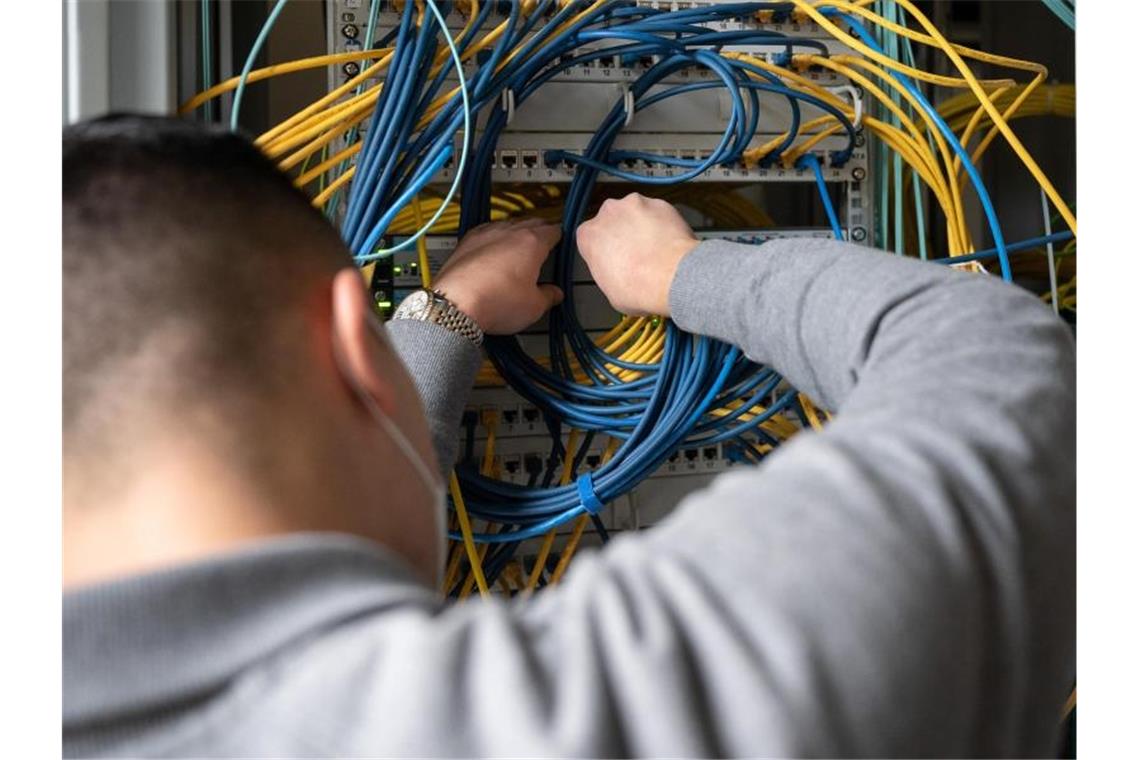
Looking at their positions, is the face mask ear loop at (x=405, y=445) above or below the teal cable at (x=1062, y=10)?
below

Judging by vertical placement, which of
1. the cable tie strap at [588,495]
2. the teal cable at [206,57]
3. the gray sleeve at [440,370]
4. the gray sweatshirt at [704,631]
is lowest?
the cable tie strap at [588,495]

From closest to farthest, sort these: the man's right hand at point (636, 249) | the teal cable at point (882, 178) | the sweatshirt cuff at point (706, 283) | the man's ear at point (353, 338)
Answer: the man's ear at point (353, 338) → the sweatshirt cuff at point (706, 283) → the man's right hand at point (636, 249) → the teal cable at point (882, 178)

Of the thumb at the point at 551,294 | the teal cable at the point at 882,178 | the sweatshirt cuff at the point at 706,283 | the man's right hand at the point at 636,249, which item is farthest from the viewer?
the teal cable at the point at 882,178

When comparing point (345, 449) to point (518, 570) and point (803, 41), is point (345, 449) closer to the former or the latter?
point (518, 570)

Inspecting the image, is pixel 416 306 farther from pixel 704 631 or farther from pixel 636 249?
pixel 704 631

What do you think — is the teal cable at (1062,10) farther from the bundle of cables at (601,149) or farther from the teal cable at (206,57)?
the teal cable at (206,57)

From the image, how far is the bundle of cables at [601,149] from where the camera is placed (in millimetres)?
1077

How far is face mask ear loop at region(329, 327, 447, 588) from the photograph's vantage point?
629 millimetres

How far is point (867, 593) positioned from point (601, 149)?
812 millimetres

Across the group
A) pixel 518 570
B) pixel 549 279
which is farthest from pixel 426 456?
pixel 518 570

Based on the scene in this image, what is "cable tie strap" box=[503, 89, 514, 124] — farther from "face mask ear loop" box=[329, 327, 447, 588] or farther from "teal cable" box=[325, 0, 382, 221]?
"face mask ear loop" box=[329, 327, 447, 588]

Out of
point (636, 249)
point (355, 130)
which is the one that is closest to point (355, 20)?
point (355, 130)

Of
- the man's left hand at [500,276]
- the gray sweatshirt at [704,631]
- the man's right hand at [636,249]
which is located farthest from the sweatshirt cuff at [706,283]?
the gray sweatshirt at [704,631]

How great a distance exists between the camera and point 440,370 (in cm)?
106
